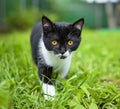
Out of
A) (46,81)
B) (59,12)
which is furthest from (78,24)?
(59,12)

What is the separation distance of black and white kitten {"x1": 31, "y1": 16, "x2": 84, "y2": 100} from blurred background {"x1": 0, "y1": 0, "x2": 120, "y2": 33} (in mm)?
10785

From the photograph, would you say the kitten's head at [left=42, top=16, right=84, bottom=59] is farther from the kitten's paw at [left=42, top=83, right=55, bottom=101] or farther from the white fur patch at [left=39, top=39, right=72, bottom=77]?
the kitten's paw at [left=42, top=83, right=55, bottom=101]

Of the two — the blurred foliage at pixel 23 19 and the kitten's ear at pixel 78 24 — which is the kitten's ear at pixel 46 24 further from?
the blurred foliage at pixel 23 19

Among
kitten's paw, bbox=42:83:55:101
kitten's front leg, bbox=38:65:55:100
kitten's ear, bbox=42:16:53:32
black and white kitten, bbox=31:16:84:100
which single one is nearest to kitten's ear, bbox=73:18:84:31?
black and white kitten, bbox=31:16:84:100

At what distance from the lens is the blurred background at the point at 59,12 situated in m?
14.9

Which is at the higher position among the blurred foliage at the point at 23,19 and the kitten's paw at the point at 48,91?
the kitten's paw at the point at 48,91

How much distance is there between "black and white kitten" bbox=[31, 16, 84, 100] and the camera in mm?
3354

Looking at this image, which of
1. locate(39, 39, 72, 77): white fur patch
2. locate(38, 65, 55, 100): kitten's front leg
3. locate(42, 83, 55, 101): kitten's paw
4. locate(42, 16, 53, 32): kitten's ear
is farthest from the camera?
locate(39, 39, 72, 77): white fur patch

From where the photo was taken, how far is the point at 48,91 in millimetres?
3352

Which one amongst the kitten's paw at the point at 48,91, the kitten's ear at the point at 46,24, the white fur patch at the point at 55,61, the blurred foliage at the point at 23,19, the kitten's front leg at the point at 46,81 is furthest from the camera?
the blurred foliage at the point at 23,19

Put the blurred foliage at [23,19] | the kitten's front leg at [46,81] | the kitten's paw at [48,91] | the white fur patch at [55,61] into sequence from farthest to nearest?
the blurred foliage at [23,19]
the white fur patch at [55,61]
the kitten's front leg at [46,81]
the kitten's paw at [48,91]

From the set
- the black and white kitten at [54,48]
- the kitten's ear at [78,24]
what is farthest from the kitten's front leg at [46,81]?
the kitten's ear at [78,24]

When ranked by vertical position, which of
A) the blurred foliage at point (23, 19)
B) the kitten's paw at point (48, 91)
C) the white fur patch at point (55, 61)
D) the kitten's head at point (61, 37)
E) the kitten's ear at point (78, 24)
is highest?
the kitten's ear at point (78, 24)

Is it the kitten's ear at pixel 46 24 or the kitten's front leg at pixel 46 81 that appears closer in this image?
the kitten's front leg at pixel 46 81
